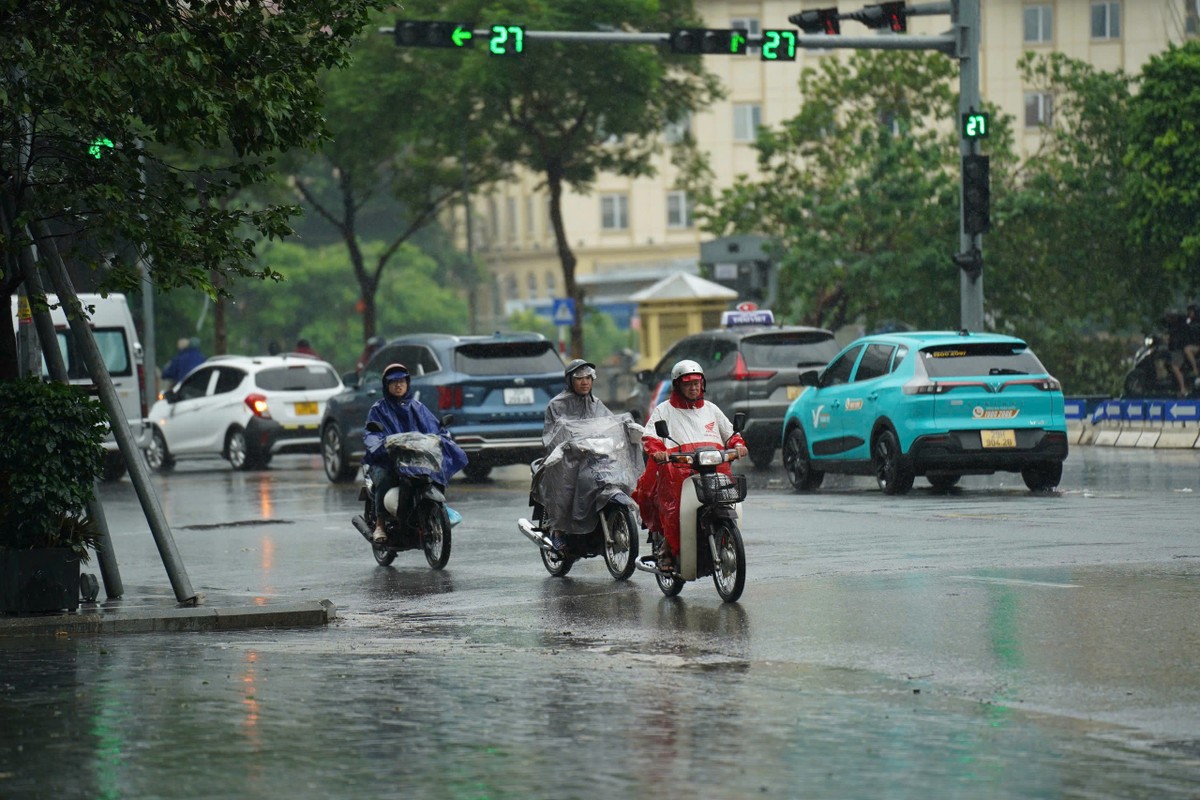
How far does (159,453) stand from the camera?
3284 centimetres

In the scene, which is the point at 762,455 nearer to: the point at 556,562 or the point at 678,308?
the point at 556,562

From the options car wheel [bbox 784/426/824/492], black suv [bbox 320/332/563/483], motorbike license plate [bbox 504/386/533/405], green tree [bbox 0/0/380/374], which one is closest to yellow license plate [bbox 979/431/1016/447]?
car wheel [bbox 784/426/824/492]

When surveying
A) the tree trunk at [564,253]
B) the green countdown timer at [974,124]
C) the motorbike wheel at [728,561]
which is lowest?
the motorbike wheel at [728,561]

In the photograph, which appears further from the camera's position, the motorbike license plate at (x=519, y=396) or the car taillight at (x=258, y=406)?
the car taillight at (x=258, y=406)

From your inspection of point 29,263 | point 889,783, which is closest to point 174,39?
point 29,263

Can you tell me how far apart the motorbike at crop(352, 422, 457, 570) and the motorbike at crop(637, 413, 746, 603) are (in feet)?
9.77

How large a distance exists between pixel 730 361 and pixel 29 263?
15.1 meters

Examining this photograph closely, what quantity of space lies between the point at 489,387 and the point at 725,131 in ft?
256

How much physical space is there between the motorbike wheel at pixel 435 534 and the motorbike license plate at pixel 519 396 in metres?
9.21

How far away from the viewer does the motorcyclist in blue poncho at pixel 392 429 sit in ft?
52.6

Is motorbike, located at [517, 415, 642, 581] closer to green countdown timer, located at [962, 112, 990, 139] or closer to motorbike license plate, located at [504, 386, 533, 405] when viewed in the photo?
motorbike license plate, located at [504, 386, 533, 405]

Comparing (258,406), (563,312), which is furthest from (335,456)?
(563,312)

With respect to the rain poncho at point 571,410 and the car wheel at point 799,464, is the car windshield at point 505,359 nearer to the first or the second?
the car wheel at point 799,464

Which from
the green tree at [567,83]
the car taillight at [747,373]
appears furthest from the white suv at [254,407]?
the green tree at [567,83]
